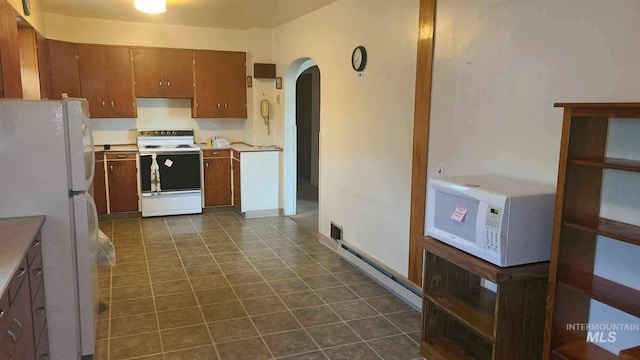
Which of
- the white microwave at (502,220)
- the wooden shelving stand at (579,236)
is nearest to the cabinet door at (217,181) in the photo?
the white microwave at (502,220)

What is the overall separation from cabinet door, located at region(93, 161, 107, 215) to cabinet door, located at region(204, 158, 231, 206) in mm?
1299

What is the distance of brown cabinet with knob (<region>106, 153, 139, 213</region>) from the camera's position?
20.1ft

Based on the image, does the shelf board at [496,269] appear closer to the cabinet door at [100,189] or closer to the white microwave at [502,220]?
the white microwave at [502,220]

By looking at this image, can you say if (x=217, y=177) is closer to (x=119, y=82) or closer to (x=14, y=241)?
(x=119, y=82)

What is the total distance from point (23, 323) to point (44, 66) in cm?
437

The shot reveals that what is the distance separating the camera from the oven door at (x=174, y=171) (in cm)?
614

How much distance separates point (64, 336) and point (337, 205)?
2913 millimetres

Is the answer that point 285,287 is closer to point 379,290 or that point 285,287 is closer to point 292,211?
point 379,290

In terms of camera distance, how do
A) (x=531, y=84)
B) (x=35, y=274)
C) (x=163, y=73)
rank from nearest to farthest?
(x=35, y=274) < (x=531, y=84) < (x=163, y=73)

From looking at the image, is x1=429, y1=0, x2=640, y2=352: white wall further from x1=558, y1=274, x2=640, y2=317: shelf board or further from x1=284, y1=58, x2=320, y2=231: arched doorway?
x1=284, y1=58, x2=320, y2=231: arched doorway

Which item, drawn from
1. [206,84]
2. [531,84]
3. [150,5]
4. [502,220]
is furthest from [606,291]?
[206,84]

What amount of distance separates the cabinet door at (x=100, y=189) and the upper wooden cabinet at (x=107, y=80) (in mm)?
742

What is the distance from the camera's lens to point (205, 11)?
5.59m

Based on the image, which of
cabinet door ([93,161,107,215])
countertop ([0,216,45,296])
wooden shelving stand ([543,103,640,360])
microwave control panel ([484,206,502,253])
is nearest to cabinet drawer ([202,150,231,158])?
cabinet door ([93,161,107,215])
